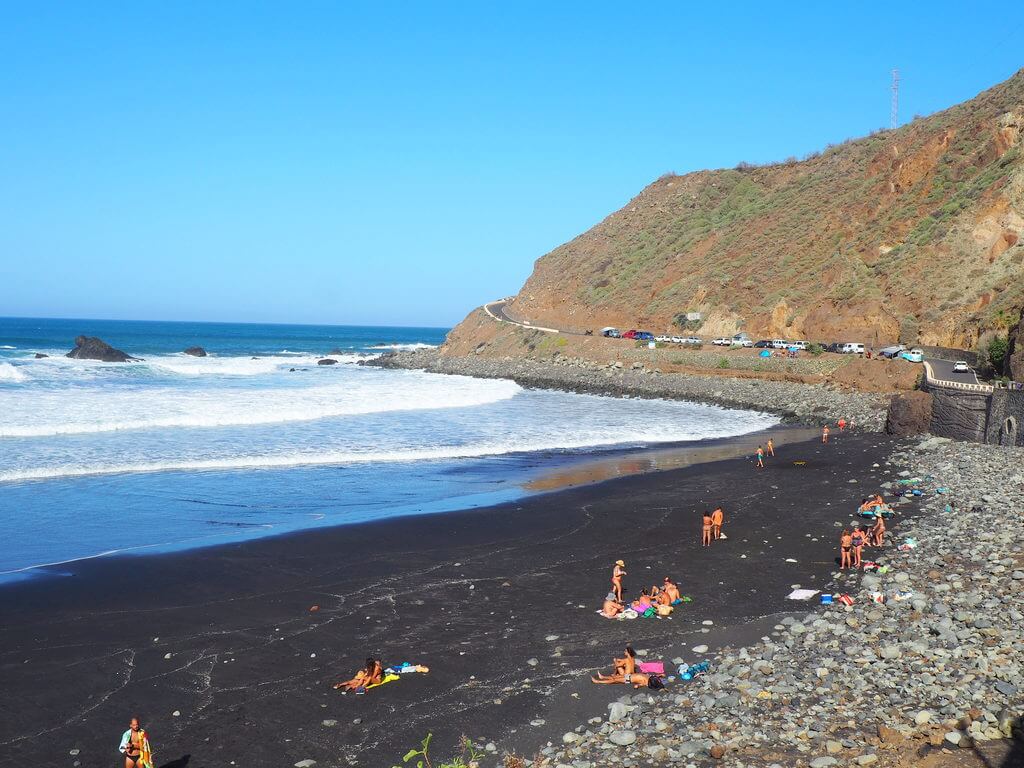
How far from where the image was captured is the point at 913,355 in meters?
42.5

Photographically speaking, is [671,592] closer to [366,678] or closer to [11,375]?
[366,678]

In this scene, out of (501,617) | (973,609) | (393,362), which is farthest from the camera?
(393,362)

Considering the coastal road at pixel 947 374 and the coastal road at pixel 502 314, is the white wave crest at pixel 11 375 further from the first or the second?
the coastal road at pixel 947 374

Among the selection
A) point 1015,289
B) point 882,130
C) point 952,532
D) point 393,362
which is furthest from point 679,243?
point 952,532

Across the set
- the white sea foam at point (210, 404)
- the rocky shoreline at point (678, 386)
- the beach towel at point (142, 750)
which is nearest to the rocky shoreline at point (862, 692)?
the beach towel at point (142, 750)

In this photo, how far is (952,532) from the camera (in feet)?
50.1

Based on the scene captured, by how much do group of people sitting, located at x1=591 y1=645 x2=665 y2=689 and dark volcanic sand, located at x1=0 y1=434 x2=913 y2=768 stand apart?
7.7 inches

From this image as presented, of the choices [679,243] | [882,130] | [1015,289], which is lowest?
[1015,289]

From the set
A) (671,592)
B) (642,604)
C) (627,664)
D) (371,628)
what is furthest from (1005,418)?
(371,628)

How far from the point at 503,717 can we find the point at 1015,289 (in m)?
42.4

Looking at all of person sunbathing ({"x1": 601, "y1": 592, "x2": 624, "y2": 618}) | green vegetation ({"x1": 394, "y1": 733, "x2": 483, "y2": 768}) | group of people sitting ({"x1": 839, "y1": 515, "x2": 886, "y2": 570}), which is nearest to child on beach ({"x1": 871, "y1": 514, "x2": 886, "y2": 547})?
group of people sitting ({"x1": 839, "y1": 515, "x2": 886, "y2": 570})

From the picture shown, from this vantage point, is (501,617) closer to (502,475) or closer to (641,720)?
(641,720)

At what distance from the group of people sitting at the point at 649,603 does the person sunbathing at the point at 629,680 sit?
2302 millimetres

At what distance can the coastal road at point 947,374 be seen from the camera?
1369 inches
